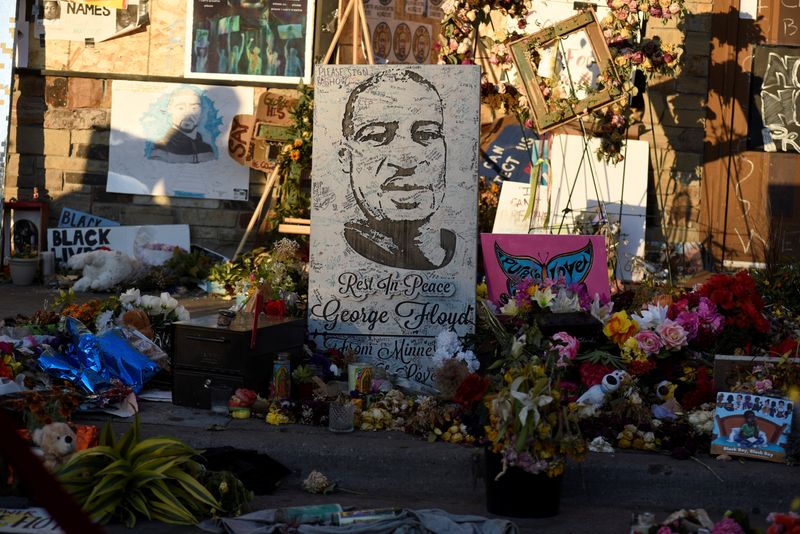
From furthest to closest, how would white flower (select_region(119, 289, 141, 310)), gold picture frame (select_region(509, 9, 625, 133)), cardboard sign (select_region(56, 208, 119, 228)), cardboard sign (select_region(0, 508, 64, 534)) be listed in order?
cardboard sign (select_region(56, 208, 119, 228))
gold picture frame (select_region(509, 9, 625, 133))
white flower (select_region(119, 289, 141, 310))
cardboard sign (select_region(0, 508, 64, 534))

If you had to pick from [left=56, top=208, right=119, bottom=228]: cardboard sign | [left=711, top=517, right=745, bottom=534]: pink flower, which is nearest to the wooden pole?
[left=56, top=208, right=119, bottom=228]: cardboard sign

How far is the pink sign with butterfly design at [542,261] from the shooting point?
25.3ft

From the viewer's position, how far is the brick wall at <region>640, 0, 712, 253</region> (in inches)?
460

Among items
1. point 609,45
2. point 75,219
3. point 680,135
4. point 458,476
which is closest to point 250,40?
point 75,219

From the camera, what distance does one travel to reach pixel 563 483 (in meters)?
5.58

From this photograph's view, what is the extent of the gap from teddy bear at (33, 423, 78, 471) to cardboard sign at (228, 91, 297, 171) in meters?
6.28

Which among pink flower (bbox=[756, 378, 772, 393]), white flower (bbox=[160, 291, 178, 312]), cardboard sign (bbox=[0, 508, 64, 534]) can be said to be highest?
white flower (bbox=[160, 291, 178, 312])

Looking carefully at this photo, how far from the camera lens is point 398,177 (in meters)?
7.36

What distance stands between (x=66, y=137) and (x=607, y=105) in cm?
571

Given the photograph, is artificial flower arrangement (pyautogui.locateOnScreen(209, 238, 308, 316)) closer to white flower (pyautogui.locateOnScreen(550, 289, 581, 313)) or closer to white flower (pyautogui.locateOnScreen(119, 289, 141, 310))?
white flower (pyautogui.locateOnScreen(119, 289, 141, 310))

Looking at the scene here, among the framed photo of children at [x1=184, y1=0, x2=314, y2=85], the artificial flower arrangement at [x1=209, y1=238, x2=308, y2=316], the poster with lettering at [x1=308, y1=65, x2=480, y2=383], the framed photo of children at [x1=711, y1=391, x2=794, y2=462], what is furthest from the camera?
the framed photo of children at [x1=184, y1=0, x2=314, y2=85]

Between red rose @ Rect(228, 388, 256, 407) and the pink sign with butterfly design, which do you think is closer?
red rose @ Rect(228, 388, 256, 407)

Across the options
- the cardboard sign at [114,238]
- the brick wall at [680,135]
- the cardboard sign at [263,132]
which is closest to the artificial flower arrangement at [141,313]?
the cardboard sign at [263,132]

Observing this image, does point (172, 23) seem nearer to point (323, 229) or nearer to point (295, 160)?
point (295, 160)
